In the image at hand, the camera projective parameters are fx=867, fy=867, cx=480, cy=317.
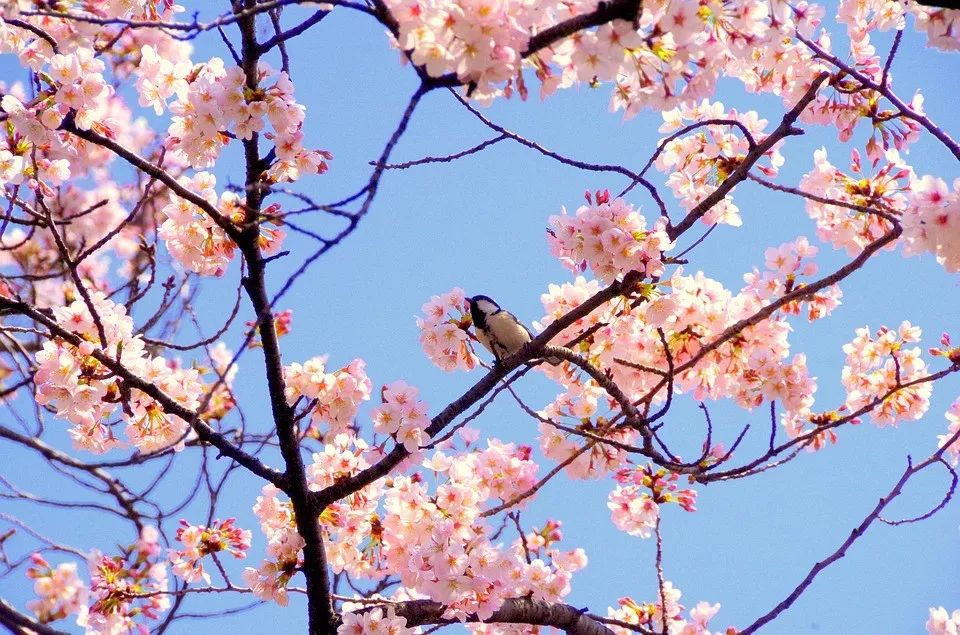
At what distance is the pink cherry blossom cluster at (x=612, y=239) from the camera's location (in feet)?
8.45

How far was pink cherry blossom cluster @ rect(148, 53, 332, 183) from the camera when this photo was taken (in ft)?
8.45

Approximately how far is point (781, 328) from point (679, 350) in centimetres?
41

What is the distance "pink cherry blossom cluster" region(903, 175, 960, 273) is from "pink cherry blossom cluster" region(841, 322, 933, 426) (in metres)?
1.51

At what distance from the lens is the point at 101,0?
2752 millimetres

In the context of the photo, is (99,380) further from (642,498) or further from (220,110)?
(642,498)

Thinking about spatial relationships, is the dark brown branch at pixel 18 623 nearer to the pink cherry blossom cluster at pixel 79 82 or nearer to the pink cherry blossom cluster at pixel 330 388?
the pink cherry blossom cluster at pixel 330 388

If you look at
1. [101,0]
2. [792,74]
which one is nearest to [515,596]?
[792,74]

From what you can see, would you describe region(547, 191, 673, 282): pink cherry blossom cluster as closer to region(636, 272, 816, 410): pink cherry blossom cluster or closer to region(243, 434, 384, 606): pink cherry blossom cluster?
region(636, 272, 816, 410): pink cherry blossom cluster

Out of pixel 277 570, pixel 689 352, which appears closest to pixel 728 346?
pixel 689 352

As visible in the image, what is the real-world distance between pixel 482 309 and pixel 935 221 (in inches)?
106

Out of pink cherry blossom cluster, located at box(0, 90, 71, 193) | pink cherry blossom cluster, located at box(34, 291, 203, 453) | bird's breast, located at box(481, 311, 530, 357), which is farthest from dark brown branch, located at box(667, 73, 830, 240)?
pink cherry blossom cluster, located at box(0, 90, 71, 193)

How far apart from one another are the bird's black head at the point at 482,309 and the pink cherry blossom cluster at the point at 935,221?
216 centimetres

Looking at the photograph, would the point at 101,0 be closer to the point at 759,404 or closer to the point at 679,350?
the point at 679,350

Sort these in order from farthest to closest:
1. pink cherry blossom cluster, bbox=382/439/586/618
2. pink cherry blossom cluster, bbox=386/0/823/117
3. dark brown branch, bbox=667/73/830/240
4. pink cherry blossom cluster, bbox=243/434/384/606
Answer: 1. pink cherry blossom cluster, bbox=243/434/384/606
2. pink cherry blossom cluster, bbox=382/439/586/618
3. dark brown branch, bbox=667/73/830/240
4. pink cherry blossom cluster, bbox=386/0/823/117
